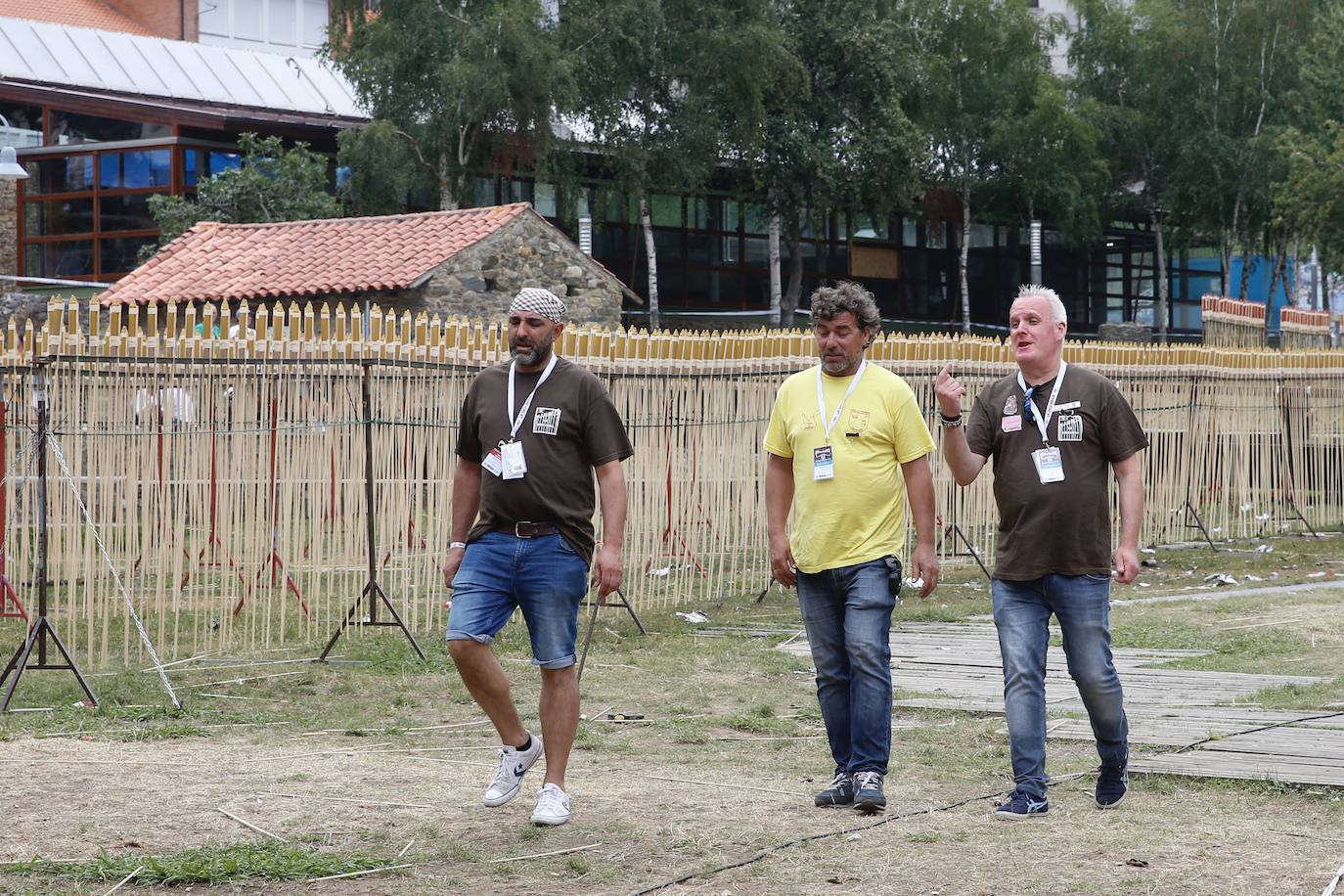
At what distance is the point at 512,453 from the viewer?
665 centimetres

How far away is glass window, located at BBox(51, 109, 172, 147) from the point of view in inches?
1276

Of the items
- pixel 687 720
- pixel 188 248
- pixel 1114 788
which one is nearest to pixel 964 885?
pixel 1114 788

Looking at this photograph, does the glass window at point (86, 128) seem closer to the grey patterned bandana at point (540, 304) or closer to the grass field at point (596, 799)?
the grass field at point (596, 799)

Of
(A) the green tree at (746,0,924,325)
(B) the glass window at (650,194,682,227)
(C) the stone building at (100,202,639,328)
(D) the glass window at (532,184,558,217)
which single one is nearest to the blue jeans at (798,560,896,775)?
(C) the stone building at (100,202,639,328)

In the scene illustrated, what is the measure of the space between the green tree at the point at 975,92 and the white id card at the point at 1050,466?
130 feet

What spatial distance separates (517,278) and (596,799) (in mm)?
16922

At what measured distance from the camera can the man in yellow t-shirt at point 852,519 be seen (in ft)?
22.2

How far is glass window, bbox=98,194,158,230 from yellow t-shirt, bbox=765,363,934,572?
26605 millimetres

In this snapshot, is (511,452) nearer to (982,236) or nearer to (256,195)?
(256,195)

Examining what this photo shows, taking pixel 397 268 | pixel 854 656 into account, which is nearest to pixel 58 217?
pixel 397 268

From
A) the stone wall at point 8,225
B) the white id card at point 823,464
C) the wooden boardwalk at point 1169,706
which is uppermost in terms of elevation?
the stone wall at point 8,225

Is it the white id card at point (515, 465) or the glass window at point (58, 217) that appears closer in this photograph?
the white id card at point (515, 465)

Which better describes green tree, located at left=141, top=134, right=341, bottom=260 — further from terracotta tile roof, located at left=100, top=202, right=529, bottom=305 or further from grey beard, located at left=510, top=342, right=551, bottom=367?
grey beard, located at left=510, top=342, right=551, bottom=367

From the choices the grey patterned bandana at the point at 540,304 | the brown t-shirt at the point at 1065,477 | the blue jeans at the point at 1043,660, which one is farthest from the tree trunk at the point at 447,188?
the blue jeans at the point at 1043,660
